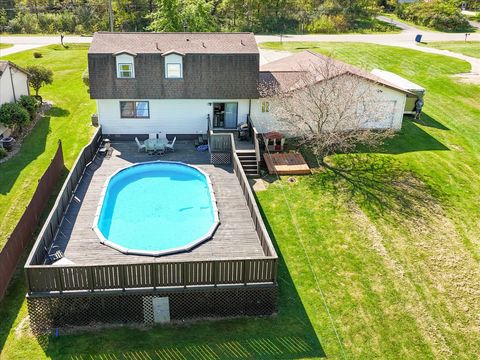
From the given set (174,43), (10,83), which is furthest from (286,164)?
(10,83)

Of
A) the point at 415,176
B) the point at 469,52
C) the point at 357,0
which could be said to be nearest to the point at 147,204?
the point at 415,176

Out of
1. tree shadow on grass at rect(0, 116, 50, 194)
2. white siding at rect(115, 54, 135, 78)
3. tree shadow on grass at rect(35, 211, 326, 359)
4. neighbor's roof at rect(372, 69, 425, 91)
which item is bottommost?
tree shadow on grass at rect(35, 211, 326, 359)

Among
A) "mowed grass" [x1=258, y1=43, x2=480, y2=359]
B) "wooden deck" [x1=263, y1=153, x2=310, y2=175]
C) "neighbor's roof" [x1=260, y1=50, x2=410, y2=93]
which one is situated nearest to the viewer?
"mowed grass" [x1=258, y1=43, x2=480, y2=359]

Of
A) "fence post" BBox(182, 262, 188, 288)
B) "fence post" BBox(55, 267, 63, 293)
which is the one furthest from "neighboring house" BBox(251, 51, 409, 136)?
"fence post" BBox(55, 267, 63, 293)

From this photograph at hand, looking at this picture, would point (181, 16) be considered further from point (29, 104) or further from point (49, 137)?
point (49, 137)

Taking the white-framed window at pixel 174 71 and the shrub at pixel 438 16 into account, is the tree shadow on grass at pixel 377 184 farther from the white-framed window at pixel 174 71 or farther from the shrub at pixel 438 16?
the shrub at pixel 438 16

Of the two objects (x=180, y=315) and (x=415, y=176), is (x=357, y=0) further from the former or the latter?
(x=180, y=315)

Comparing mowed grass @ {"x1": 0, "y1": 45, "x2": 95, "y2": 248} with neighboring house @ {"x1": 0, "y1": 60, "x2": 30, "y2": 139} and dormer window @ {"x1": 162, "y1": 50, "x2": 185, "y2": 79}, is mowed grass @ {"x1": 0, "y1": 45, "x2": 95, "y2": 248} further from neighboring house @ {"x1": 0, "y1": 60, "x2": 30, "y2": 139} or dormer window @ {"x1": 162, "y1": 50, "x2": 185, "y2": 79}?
dormer window @ {"x1": 162, "y1": 50, "x2": 185, "y2": 79}
